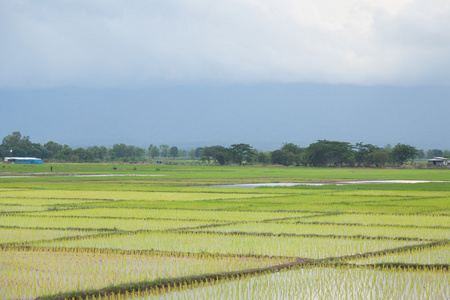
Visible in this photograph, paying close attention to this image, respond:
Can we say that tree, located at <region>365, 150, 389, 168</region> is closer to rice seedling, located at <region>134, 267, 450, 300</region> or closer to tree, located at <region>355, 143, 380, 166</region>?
tree, located at <region>355, 143, 380, 166</region>

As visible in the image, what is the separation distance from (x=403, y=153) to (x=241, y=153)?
103 feet

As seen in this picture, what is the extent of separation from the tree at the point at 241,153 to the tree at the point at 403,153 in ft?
90.3

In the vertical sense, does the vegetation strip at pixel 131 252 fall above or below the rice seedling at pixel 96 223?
below

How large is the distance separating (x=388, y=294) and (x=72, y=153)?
15708cm

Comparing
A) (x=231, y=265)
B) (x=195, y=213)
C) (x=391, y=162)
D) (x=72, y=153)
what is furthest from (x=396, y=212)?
(x=72, y=153)

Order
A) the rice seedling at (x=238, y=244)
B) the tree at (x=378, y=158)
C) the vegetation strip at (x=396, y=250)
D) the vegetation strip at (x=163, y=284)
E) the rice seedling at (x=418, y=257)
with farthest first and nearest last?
the tree at (x=378, y=158) < the rice seedling at (x=238, y=244) < the vegetation strip at (x=396, y=250) < the rice seedling at (x=418, y=257) < the vegetation strip at (x=163, y=284)

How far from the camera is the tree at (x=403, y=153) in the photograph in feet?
368

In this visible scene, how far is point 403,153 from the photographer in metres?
113

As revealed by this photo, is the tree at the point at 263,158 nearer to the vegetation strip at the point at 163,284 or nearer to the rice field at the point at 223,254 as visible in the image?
the rice field at the point at 223,254

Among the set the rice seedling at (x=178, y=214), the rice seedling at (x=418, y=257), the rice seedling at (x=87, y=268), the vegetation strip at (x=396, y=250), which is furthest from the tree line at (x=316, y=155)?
the rice seedling at (x=87, y=268)

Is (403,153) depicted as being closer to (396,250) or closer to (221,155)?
(221,155)

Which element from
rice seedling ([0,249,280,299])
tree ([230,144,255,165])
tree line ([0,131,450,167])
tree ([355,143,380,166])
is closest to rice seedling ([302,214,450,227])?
rice seedling ([0,249,280,299])

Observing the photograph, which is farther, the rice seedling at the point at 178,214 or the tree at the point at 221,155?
the tree at the point at 221,155

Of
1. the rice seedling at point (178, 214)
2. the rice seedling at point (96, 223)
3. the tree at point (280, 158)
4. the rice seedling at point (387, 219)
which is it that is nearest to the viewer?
the rice seedling at point (96, 223)
